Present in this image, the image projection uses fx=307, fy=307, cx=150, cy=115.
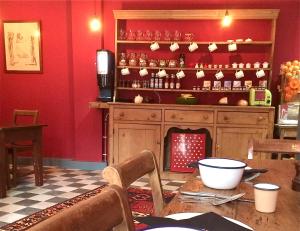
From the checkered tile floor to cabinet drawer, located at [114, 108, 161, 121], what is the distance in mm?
824

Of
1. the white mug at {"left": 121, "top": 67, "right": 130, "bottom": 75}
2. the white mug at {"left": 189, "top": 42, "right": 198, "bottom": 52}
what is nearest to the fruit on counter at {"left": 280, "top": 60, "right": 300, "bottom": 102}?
the white mug at {"left": 189, "top": 42, "right": 198, "bottom": 52}

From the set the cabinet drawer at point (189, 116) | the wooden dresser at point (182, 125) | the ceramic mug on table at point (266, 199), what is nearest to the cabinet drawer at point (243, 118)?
the wooden dresser at point (182, 125)

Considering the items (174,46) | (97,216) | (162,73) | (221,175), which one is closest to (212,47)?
(174,46)

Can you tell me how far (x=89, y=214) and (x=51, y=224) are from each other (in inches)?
3.4

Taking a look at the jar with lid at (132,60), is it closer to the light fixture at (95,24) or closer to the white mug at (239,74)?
the light fixture at (95,24)

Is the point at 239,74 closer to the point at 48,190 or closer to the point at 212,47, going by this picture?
the point at 212,47

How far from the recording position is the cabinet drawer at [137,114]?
3918mm

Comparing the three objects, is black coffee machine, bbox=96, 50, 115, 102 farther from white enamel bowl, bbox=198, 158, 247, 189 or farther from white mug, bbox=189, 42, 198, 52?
white enamel bowl, bbox=198, 158, 247, 189

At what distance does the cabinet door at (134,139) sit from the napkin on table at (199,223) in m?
3.16

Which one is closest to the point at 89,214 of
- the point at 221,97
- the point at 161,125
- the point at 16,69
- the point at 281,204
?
the point at 281,204

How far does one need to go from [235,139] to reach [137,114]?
4.15ft

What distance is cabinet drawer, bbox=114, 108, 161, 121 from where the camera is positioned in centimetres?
392

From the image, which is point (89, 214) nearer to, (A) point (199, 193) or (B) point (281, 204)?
(A) point (199, 193)

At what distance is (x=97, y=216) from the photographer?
1.92 ft
